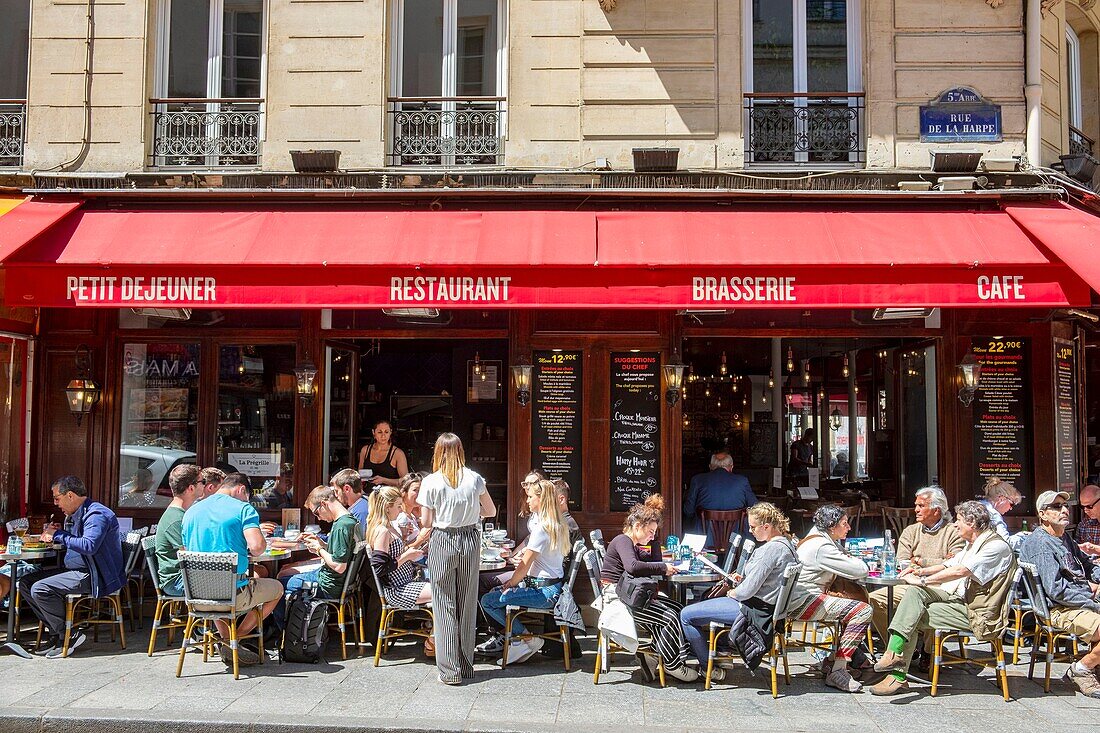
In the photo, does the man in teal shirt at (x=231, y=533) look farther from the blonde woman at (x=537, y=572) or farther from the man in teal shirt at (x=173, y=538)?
the blonde woman at (x=537, y=572)

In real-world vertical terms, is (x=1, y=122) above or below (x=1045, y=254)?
above

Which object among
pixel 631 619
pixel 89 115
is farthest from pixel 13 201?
pixel 631 619

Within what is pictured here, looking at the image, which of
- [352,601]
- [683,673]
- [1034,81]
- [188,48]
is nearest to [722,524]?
[683,673]

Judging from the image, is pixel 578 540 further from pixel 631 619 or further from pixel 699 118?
pixel 699 118

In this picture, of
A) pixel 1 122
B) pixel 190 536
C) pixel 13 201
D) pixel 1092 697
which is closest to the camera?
pixel 1092 697

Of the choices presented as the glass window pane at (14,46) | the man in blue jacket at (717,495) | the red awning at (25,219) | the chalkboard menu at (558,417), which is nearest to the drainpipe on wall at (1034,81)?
the man in blue jacket at (717,495)

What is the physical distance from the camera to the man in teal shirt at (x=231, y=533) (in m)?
6.86

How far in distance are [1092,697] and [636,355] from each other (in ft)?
15.7

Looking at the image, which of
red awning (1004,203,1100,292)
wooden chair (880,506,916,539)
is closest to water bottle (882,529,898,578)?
red awning (1004,203,1100,292)

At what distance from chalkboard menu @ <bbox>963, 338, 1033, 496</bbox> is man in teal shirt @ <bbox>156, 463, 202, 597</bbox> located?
24.0ft

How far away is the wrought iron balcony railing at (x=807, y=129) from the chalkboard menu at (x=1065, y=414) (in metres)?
2.94

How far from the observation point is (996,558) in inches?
258

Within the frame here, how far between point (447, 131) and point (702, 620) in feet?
17.7

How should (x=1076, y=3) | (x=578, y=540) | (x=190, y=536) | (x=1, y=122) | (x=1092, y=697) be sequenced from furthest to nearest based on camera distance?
(x=1076, y=3) → (x=1, y=122) → (x=578, y=540) → (x=190, y=536) → (x=1092, y=697)
